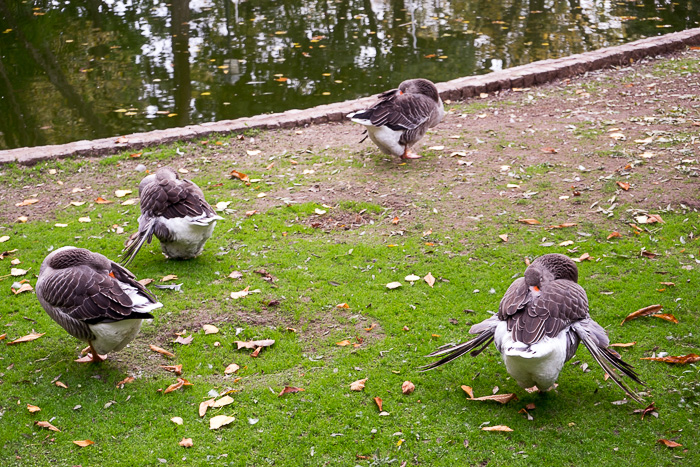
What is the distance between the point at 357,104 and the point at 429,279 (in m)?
4.38

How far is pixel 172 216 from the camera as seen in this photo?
5.17 meters

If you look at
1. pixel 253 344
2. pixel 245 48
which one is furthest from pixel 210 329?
pixel 245 48

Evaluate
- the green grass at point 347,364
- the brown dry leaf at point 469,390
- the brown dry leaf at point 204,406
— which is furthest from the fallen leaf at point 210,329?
the brown dry leaf at point 469,390

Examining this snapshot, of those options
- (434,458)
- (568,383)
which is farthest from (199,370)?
(568,383)

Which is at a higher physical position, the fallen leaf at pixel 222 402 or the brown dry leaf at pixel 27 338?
the brown dry leaf at pixel 27 338

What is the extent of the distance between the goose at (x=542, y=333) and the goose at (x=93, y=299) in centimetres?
199

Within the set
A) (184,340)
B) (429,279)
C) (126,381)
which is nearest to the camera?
(126,381)

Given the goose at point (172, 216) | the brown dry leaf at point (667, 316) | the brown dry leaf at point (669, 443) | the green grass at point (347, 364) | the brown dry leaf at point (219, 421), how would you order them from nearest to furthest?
the brown dry leaf at point (669, 443) < the green grass at point (347, 364) < the brown dry leaf at point (219, 421) < the brown dry leaf at point (667, 316) < the goose at point (172, 216)

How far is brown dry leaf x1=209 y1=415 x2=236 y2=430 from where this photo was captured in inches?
145

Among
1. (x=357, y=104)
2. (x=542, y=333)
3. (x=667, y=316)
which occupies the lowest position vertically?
(x=667, y=316)

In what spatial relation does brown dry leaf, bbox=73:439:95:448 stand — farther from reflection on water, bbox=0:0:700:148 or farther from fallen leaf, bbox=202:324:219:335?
reflection on water, bbox=0:0:700:148

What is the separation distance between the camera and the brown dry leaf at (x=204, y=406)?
3.79 metres

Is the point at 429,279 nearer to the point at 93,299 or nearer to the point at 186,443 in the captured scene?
the point at 186,443

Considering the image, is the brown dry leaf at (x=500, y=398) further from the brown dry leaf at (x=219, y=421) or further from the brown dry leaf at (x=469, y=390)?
the brown dry leaf at (x=219, y=421)
